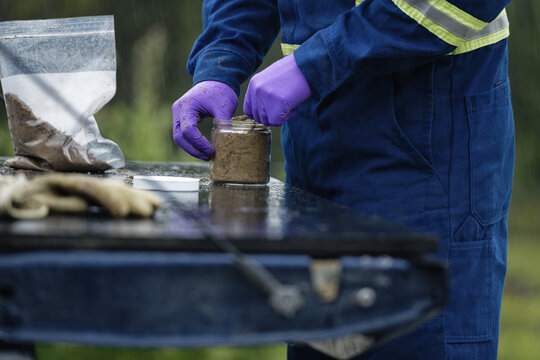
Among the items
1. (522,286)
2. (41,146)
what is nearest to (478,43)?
(41,146)

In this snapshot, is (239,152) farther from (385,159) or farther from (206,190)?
(385,159)

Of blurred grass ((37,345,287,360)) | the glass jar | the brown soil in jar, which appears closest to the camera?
the glass jar

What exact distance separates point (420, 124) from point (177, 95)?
5339 mm

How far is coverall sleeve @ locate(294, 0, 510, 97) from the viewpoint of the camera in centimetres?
120

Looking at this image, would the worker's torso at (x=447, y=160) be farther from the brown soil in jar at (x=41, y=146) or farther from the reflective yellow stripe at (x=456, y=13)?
the brown soil in jar at (x=41, y=146)

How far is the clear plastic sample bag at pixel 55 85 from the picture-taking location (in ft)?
5.06

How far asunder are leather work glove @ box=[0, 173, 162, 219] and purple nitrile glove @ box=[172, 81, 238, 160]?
0.69m

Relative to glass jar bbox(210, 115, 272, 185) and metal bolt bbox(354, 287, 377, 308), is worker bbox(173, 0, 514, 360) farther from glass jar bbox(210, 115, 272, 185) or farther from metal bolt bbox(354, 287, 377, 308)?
metal bolt bbox(354, 287, 377, 308)

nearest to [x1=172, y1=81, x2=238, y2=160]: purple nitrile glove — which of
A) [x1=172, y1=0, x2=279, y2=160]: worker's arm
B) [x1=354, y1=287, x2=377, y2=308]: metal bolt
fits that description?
[x1=172, y1=0, x2=279, y2=160]: worker's arm

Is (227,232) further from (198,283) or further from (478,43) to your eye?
(478,43)

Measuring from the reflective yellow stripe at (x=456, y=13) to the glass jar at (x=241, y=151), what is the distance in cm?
48

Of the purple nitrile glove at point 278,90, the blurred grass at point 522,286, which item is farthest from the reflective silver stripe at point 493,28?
the blurred grass at point 522,286

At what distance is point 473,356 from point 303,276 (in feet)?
2.61

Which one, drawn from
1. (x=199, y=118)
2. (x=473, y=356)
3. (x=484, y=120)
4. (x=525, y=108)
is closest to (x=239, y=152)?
(x=199, y=118)
